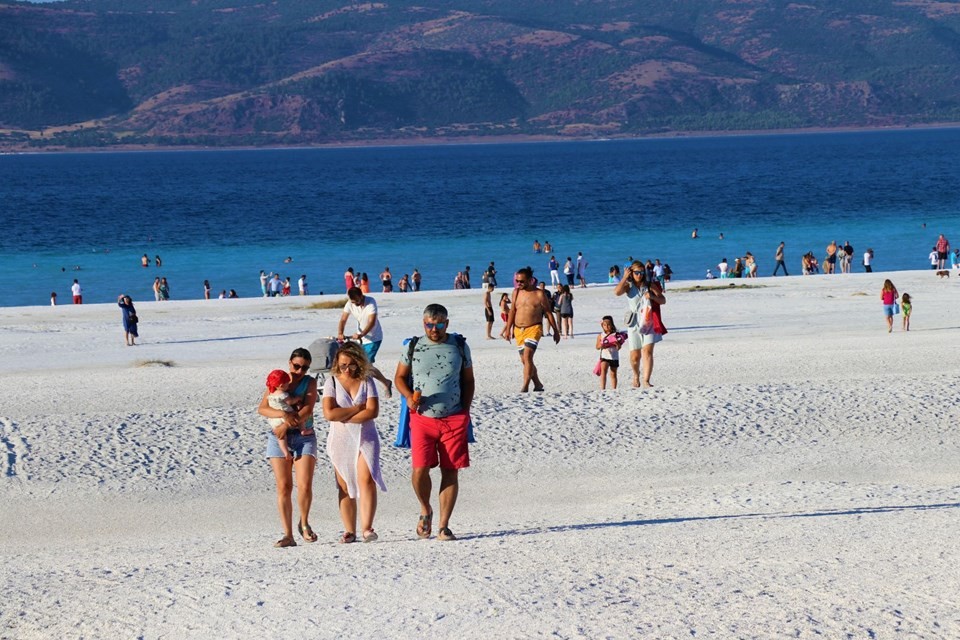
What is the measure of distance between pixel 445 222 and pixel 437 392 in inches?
2567

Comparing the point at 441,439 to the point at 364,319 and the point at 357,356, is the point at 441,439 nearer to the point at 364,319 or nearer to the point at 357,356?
the point at 357,356

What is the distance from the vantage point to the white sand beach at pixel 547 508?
6.98m

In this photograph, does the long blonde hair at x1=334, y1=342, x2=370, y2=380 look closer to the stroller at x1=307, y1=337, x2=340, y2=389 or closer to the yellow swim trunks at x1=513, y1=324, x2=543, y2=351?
the stroller at x1=307, y1=337, x2=340, y2=389

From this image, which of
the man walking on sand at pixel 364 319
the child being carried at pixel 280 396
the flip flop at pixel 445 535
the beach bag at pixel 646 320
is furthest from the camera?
the beach bag at pixel 646 320

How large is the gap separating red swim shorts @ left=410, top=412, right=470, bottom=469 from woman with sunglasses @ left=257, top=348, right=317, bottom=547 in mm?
652

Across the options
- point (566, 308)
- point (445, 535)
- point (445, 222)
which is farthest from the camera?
point (445, 222)

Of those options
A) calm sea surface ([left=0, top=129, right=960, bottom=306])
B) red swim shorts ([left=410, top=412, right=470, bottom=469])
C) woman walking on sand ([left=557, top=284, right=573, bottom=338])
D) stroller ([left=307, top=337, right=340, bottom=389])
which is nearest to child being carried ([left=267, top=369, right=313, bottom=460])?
stroller ([left=307, top=337, right=340, bottom=389])

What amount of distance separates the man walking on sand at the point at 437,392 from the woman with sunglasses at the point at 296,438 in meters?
0.57

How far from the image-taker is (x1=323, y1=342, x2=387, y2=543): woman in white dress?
8211mm

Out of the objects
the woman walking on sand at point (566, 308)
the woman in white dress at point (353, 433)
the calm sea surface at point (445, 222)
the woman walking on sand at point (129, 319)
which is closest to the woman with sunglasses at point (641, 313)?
the woman in white dress at point (353, 433)

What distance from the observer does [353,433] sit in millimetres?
8391

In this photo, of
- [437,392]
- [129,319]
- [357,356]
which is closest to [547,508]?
[437,392]

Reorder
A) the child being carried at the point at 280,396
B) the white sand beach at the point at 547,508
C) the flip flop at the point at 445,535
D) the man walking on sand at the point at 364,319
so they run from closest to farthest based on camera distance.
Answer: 1. the white sand beach at the point at 547,508
2. the child being carried at the point at 280,396
3. the flip flop at the point at 445,535
4. the man walking on sand at the point at 364,319

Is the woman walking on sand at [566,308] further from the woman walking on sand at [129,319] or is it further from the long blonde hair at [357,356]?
the long blonde hair at [357,356]
